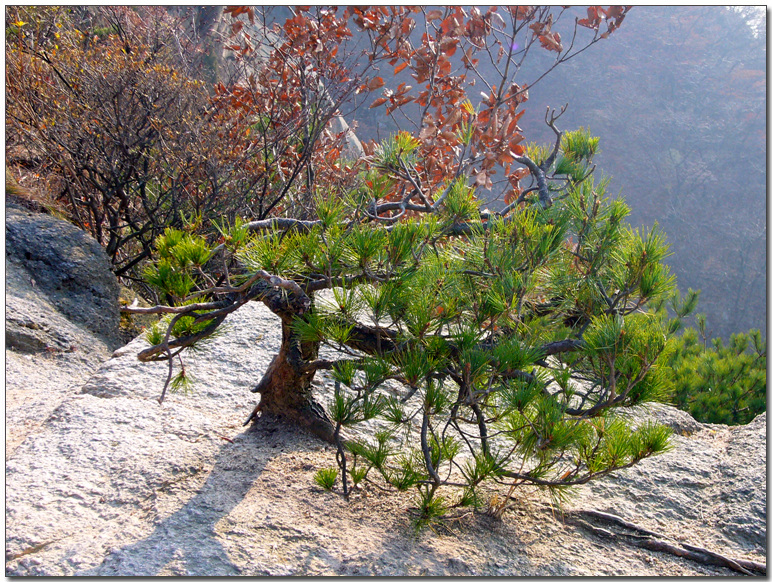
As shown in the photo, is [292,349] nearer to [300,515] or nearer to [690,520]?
[300,515]

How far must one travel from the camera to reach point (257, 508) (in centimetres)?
140

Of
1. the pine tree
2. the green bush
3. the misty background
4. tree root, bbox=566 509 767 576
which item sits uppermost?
the misty background

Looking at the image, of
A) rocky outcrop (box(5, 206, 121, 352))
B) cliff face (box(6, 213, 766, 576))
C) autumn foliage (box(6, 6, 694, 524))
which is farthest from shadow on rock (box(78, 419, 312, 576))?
rocky outcrop (box(5, 206, 121, 352))

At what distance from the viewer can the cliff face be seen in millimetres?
1225

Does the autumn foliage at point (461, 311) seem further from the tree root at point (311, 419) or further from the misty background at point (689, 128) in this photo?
the misty background at point (689, 128)

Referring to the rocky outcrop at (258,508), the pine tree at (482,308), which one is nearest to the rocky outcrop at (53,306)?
the rocky outcrop at (258,508)

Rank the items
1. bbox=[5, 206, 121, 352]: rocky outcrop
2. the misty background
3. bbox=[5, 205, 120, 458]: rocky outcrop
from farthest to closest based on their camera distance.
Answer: the misty background
bbox=[5, 206, 121, 352]: rocky outcrop
bbox=[5, 205, 120, 458]: rocky outcrop

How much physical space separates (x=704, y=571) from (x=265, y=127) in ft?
10.5

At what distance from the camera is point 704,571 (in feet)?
4.54

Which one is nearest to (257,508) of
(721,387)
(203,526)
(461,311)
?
(203,526)

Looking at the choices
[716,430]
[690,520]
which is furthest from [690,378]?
[690,520]

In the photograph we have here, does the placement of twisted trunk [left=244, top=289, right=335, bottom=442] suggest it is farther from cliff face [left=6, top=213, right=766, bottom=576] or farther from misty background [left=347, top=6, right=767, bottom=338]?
misty background [left=347, top=6, right=767, bottom=338]

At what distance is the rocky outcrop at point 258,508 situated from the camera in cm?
122

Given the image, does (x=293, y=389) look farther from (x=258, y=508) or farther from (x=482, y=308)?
(x=482, y=308)
